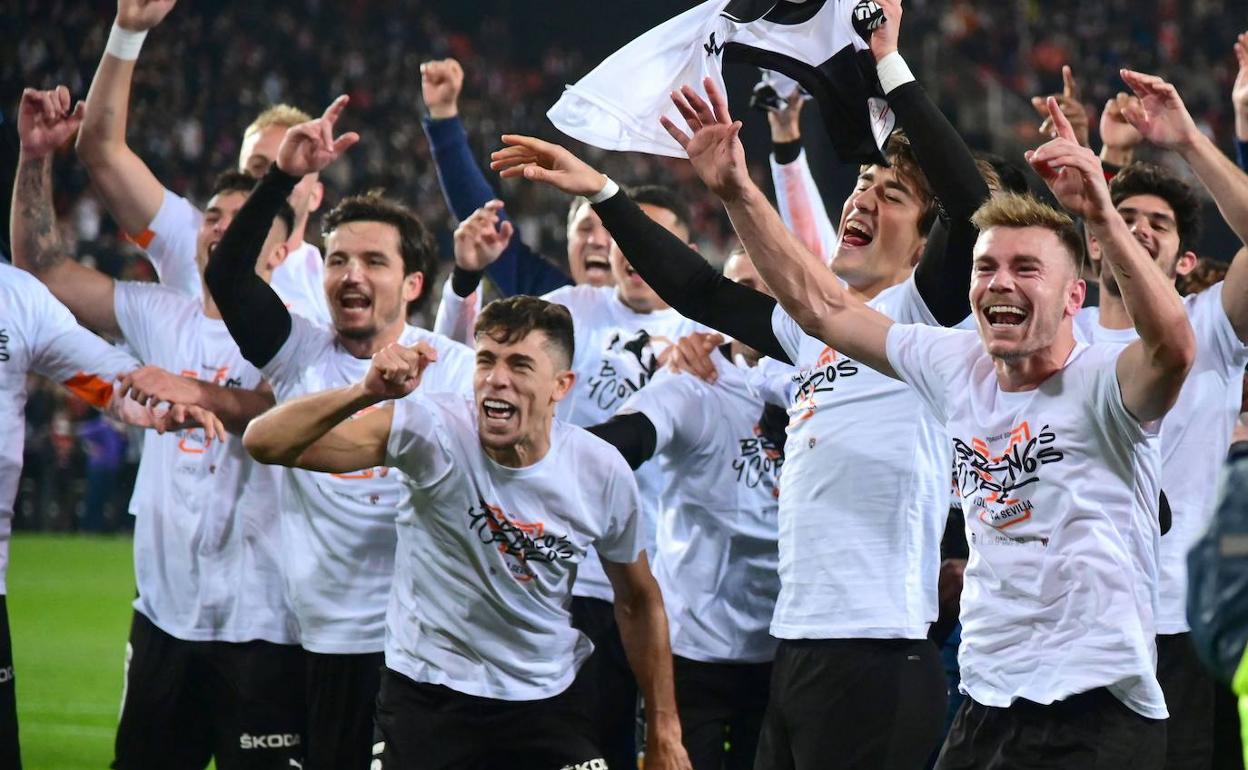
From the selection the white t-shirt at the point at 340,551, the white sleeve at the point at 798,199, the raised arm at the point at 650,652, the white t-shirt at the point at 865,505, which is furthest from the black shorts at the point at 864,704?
the white sleeve at the point at 798,199

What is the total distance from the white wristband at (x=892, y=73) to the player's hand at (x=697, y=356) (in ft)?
4.54

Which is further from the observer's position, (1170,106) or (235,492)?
(235,492)

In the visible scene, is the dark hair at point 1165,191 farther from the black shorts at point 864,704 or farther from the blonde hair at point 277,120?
the blonde hair at point 277,120

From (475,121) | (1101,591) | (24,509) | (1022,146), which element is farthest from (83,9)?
(1101,591)

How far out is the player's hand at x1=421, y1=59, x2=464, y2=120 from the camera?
657 centimetres

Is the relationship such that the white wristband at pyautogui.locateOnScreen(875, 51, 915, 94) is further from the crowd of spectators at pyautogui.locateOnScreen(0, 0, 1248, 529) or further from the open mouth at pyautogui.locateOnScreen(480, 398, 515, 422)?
the crowd of spectators at pyautogui.locateOnScreen(0, 0, 1248, 529)

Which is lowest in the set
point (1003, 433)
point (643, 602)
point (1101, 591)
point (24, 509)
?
point (24, 509)

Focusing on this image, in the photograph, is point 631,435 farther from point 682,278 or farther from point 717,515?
point 682,278

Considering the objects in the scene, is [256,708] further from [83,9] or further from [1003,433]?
[83,9]

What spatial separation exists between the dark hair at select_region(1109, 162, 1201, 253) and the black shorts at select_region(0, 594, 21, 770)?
394cm

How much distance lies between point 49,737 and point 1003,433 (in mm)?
6843

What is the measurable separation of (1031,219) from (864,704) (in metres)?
1.43

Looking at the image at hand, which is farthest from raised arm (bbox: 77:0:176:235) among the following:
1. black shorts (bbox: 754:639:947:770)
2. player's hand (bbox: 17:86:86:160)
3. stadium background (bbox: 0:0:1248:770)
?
stadium background (bbox: 0:0:1248:770)

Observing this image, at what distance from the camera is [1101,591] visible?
3576 mm
